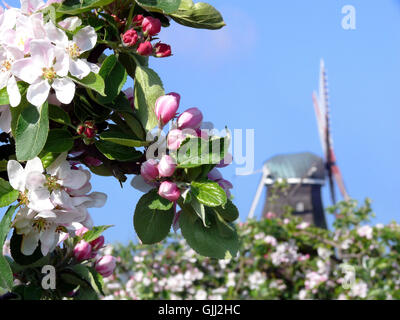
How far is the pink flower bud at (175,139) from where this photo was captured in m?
1.19

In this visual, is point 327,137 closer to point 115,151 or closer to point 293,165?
point 293,165

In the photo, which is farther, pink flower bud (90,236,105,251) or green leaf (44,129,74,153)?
pink flower bud (90,236,105,251)

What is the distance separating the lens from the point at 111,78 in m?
1.20

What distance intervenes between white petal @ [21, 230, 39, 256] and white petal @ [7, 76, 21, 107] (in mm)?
346

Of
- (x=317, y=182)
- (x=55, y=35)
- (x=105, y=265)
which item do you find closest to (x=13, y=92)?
(x=55, y=35)

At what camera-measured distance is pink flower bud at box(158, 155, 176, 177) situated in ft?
3.84

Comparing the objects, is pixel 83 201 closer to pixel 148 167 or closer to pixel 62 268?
pixel 148 167

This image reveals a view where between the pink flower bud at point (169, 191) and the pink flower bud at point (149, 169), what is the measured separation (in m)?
0.04

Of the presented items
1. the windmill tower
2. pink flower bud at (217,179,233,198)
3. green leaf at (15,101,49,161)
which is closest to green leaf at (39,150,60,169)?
green leaf at (15,101,49,161)

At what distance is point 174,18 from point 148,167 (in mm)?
422

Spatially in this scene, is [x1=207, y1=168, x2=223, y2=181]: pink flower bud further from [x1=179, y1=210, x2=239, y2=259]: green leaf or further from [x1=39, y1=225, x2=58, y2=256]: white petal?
[x1=39, y1=225, x2=58, y2=256]: white petal

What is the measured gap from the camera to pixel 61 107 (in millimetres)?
1282
